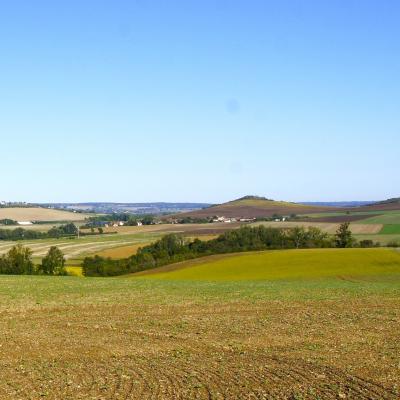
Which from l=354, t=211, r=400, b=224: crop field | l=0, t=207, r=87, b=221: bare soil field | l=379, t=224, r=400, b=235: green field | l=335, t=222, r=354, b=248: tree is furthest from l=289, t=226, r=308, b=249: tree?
l=0, t=207, r=87, b=221: bare soil field

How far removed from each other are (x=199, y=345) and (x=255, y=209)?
420 ft

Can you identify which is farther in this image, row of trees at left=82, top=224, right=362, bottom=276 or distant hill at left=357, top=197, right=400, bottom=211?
distant hill at left=357, top=197, right=400, bottom=211

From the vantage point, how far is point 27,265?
62.8 metres

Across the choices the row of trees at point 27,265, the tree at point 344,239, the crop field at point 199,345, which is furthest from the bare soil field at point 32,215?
the crop field at point 199,345

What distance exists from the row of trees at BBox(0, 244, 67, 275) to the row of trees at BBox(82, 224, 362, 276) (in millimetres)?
4788

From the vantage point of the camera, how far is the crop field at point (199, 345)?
1125cm

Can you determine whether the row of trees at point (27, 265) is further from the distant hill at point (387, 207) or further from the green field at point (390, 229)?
the distant hill at point (387, 207)

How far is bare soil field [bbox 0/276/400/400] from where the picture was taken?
11227 millimetres

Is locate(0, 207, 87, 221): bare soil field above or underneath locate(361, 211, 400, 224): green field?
above

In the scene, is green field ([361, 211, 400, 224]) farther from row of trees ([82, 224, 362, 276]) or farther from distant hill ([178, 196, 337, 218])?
distant hill ([178, 196, 337, 218])

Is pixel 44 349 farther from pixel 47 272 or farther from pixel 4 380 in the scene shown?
pixel 47 272

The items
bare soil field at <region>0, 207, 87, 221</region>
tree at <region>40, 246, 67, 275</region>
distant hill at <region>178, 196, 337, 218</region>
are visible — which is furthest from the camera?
bare soil field at <region>0, 207, 87, 221</region>

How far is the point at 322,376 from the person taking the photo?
12.1m

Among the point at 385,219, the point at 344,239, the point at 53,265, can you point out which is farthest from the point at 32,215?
the point at 344,239
